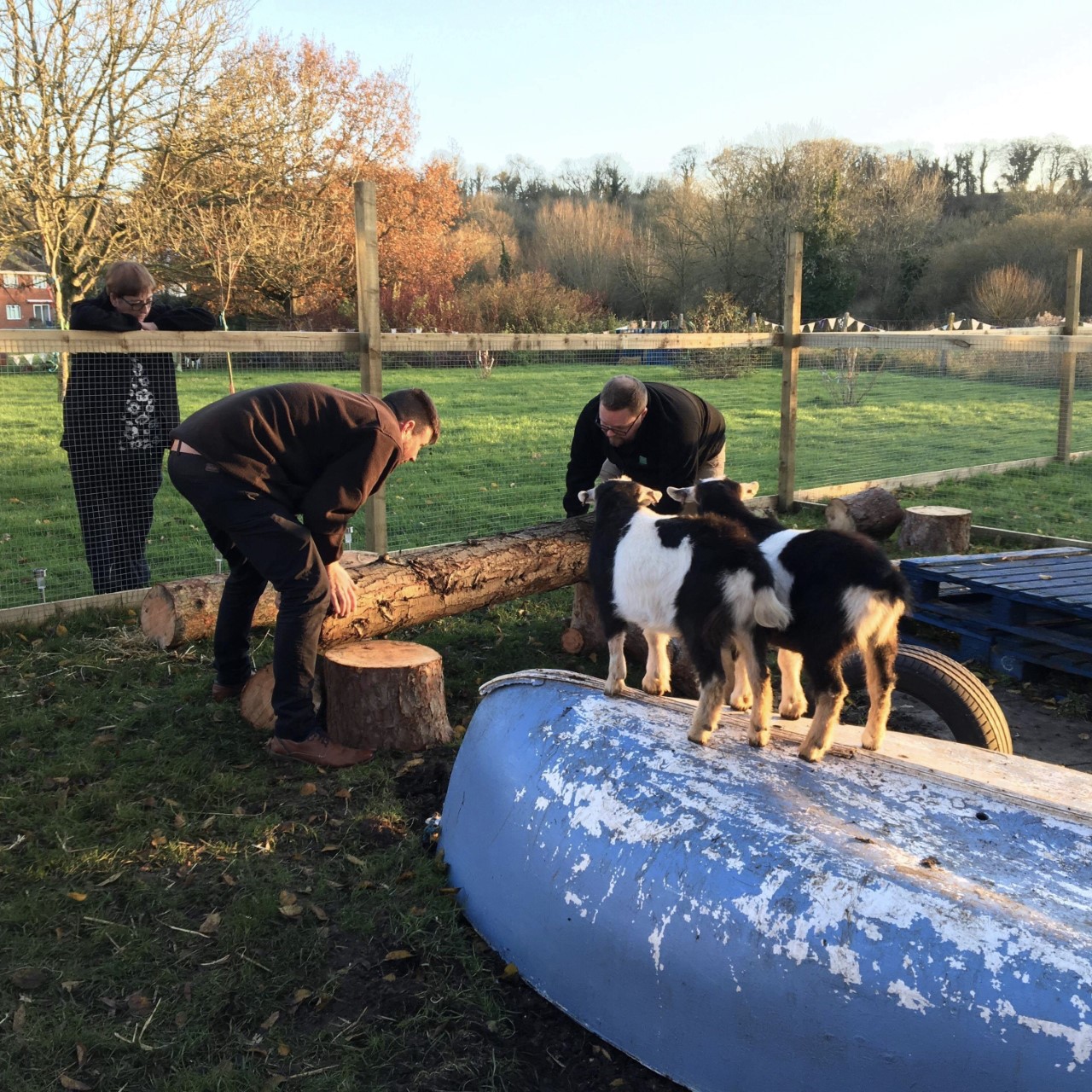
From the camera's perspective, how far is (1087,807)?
3066 mm

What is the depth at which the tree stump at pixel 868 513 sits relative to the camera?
9.69 m

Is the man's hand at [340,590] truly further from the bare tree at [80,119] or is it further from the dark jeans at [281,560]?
the bare tree at [80,119]

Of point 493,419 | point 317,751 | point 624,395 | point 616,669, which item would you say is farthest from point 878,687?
point 493,419

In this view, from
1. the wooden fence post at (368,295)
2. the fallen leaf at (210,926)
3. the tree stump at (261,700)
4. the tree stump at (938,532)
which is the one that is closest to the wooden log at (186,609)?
the tree stump at (261,700)

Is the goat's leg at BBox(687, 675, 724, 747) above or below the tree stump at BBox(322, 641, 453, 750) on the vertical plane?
above

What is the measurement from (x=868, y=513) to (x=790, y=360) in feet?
6.96

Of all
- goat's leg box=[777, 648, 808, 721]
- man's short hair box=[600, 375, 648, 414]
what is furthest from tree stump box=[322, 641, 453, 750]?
goat's leg box=[777, 648, 808, 721]

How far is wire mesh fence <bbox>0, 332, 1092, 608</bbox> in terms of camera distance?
705cm

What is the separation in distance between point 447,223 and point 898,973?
38.5 metres

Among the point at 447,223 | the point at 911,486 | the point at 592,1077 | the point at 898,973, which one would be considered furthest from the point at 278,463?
the point at 447,223

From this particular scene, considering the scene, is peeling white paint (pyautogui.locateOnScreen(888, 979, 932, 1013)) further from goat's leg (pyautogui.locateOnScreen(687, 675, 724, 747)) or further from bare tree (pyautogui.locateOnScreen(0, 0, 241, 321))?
bare tree (pyautogui.locateOnScreen(0, 0, 241, 321))

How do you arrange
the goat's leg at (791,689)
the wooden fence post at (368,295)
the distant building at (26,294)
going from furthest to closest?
1. the distant building at (26,294)
2. the wooden fence post at (368,295)
3. the goat's leg at (791,689)

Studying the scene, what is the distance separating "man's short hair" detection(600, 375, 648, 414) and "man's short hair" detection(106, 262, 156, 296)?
3.43 meters

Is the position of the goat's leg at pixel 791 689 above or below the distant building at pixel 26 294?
below
